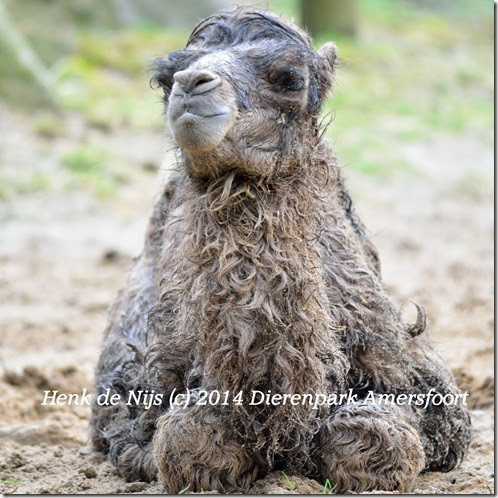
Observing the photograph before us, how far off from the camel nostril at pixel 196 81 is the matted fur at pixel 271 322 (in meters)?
0.15

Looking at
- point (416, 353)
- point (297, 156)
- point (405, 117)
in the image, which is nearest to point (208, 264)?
point (297, 156)

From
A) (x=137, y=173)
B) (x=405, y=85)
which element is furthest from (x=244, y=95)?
(x=405, y=85)

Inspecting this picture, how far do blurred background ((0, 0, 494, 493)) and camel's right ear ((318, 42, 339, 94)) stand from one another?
0.51 feet

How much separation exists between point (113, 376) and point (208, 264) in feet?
4.54

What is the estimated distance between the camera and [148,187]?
12.5m

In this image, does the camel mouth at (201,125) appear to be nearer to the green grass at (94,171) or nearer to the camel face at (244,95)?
the camel face at (244,95)

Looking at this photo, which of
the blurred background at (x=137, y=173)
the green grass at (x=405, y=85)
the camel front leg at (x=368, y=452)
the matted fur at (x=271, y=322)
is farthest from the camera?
the green grass at (x=405, y=85)

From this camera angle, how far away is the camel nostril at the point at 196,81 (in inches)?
148

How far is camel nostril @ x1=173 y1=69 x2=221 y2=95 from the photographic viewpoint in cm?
377

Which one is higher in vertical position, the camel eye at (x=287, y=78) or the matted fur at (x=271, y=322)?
the camel eye at (x=287, y=78)

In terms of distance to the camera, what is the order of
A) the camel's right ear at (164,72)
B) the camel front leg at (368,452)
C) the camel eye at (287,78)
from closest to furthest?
the camel eye at (287,78)
the camel front leg at (368,452)
the camel's right ear at (164,72)

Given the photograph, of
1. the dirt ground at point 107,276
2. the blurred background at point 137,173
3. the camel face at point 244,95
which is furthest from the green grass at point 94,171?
the camel face at point 244,95

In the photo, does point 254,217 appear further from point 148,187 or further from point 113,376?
point 148,187

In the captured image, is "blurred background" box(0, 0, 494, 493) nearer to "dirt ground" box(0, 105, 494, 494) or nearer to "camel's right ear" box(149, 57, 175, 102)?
"dirt ground" box(0, 105, 494, 494)
